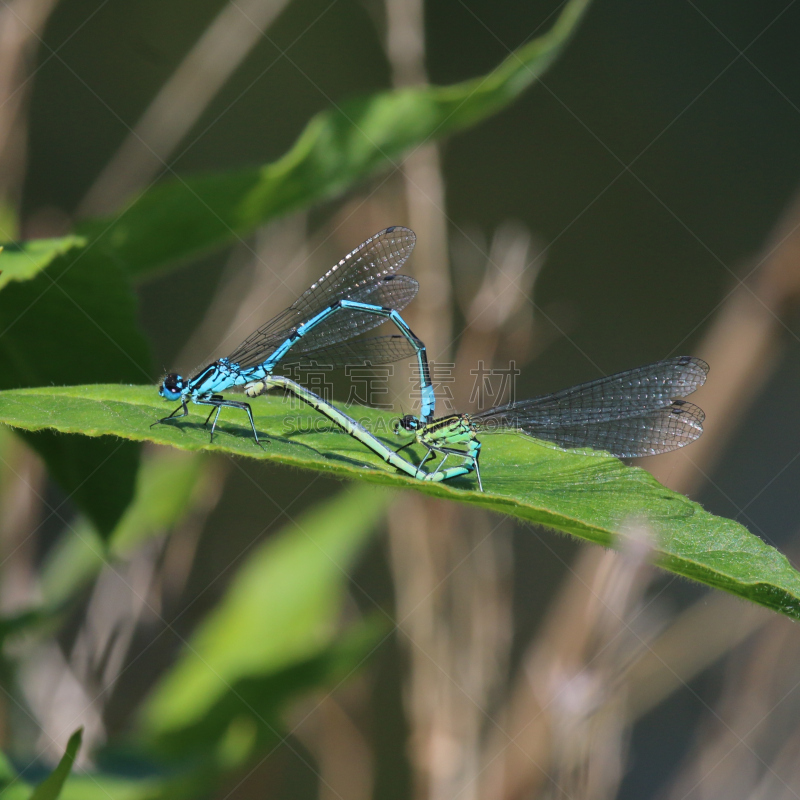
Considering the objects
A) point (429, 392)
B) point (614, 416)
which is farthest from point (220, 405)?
point (614, 416)

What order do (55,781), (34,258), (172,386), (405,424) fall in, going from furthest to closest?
(405,424) < (172,386) < (34,258) < (55,781)

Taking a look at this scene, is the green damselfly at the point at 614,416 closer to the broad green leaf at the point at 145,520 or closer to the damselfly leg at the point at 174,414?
the broad green leaf at the point at 145,520

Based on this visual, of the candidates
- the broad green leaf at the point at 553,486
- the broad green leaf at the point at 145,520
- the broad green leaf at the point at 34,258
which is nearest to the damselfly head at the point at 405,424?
the broad green leaf at the point at 553,486

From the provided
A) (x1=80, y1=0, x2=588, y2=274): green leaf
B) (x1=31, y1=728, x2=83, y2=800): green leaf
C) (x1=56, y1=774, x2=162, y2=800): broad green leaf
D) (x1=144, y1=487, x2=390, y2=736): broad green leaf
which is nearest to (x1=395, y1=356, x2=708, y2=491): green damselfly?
(x1=144, y1=487, x2=390, y2=736): broad green leaf

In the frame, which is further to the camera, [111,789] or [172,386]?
[172,386]

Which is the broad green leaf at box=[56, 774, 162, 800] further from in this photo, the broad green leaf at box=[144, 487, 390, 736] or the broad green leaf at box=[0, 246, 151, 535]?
the broad green leaf at box=[0, 246, 151, 535]

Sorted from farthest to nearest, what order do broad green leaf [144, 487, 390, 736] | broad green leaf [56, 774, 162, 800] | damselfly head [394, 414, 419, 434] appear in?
damselfly head [394, 414, 419, 434] < broad green leaf [144, 487, 390, 736] < broad green leaf [56, 774, 162, 800]

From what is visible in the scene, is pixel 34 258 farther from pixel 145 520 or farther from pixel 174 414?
pixel 145 520

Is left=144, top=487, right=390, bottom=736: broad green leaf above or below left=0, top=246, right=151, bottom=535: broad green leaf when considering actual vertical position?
below
